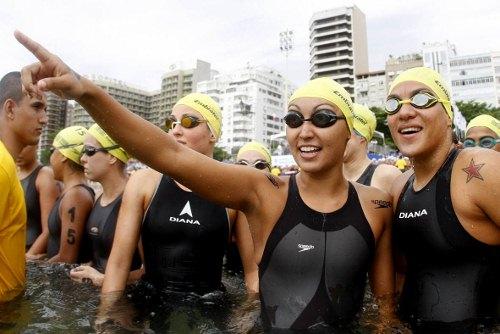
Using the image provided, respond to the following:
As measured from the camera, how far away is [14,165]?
288cm

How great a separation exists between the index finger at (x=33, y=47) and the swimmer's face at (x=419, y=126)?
2497 millimetres

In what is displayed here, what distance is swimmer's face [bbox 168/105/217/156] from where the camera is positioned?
391 centimetres

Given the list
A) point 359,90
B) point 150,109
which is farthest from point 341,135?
point 150,109

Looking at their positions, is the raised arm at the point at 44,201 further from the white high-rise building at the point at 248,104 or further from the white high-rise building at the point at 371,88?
the white high-rise building at the point at 248,104

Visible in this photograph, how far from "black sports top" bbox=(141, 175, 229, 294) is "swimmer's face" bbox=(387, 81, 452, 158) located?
5.72ft

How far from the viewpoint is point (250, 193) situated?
2.64 meters

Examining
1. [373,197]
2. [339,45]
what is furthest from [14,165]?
[339,45]

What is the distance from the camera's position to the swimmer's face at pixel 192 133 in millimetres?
3906

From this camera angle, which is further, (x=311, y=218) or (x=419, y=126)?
(x=419, y=126)

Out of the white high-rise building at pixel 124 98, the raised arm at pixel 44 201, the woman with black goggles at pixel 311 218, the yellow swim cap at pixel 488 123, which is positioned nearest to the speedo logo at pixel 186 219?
the woman with black goggles at pixel 311 218

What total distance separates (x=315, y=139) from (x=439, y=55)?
104 meters

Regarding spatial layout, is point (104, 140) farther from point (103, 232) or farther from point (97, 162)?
point (103, 232)

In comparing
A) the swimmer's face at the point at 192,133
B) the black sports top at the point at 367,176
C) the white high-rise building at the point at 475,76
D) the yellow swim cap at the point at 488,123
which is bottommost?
the black sports top at the point at 367,176

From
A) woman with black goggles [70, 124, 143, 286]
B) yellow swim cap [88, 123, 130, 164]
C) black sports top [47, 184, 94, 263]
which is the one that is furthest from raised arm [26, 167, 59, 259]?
yellow swim cap [88, 123, 130, 164]
